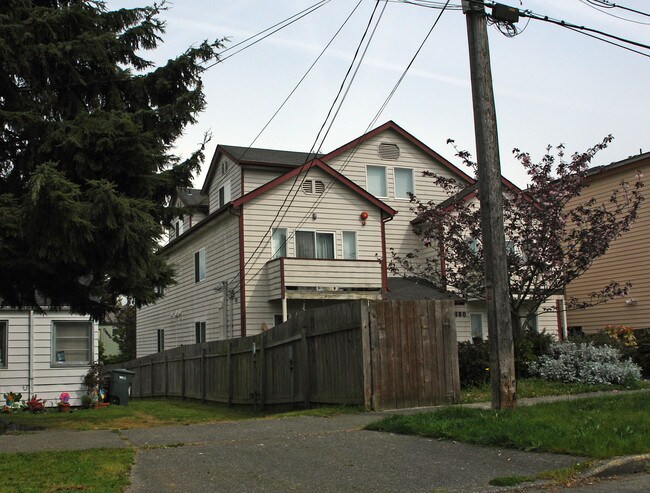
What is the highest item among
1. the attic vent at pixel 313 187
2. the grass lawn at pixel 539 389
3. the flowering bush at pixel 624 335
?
the attic vent at pixel 313 187

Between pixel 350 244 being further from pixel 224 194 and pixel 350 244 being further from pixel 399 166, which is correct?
pixel 224 194

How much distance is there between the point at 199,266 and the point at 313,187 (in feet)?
20.5

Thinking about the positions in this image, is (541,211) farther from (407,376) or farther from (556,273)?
(407,376)

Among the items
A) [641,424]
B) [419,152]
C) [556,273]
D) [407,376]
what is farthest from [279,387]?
[419,152]

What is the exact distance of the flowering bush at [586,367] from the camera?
51.2 ft

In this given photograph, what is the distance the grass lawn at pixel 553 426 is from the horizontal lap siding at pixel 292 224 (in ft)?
45.3

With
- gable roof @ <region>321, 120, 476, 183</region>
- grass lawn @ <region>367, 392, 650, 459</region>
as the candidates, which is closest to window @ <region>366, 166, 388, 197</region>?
gable roof @ <region>321, 120, 476, 183</region>

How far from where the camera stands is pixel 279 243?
2458 centimetres

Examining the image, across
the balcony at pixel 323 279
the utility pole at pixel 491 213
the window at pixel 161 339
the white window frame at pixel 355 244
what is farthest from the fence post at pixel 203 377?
the utility pole at pixel 491 213

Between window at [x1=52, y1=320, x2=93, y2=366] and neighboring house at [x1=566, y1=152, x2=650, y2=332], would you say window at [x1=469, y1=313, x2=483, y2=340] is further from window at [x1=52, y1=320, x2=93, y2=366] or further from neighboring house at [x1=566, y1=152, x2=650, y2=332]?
window at [x1=52, y1=320, x2=93, y2=366]

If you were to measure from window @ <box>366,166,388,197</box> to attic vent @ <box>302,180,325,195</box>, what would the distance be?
123 inches

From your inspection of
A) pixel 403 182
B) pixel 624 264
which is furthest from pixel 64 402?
pixel 624 264

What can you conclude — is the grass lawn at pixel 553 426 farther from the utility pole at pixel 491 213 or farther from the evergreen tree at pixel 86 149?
the evergreen tree at pixel 86 149

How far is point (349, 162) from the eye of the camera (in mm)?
27672
